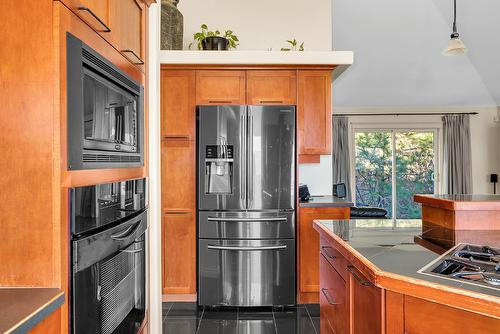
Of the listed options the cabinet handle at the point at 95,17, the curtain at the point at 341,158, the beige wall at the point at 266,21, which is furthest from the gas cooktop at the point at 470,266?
the curtain at the point at 341,158

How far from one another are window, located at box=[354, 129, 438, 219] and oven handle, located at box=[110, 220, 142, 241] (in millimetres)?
6518

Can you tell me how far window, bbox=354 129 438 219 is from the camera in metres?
7.79

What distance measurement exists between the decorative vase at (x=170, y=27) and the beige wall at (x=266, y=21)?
17.2 inches

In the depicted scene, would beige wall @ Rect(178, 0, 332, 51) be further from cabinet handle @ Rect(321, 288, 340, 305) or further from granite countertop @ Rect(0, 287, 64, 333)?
granite countertop @ Rect(0, 287, 64, 333)

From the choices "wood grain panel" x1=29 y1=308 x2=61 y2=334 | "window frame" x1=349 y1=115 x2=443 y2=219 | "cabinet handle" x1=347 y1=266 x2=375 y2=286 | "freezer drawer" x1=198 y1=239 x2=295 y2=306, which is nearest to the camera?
"wood grain panel" x1=29 y1=308 x2=61 y2=334

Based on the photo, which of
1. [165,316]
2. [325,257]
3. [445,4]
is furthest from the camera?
[445,4]

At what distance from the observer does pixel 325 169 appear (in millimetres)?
4309

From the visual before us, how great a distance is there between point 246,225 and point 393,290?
2.16m

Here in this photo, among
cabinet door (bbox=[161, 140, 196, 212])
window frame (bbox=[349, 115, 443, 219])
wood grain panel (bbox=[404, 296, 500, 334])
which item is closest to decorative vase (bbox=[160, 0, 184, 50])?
cabinet door (bbox=[161, 140, 196, 212])

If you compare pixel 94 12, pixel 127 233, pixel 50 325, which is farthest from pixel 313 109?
pixel 50 325

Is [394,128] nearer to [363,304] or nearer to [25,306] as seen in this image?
[363,304]

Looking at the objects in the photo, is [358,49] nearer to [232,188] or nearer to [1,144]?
[232,188]

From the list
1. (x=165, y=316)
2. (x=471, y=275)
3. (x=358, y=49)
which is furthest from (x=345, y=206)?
(x=358, y=49)

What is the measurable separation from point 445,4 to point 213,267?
4967 mm
